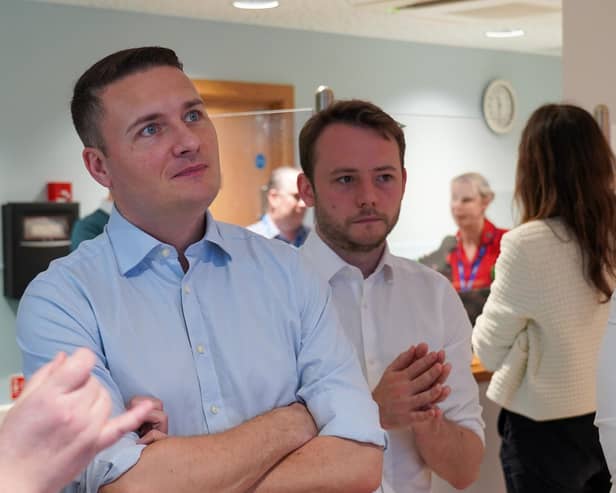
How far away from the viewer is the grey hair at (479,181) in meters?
4.62

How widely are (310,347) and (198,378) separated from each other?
20 cm

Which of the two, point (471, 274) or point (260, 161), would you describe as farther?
point (260, 161)

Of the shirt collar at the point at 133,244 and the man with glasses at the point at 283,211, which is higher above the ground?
the shirt collar at the point at 133,244

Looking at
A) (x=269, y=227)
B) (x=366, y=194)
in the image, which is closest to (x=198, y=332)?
(x=366, y=194)

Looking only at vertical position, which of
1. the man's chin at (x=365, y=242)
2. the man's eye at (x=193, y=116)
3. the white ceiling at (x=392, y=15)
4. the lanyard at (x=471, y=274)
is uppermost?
the white ceiling at (x=392, y=15)

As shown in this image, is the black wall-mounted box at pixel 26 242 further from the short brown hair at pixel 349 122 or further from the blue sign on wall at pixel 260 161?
the short brown hair at pixel 349 122

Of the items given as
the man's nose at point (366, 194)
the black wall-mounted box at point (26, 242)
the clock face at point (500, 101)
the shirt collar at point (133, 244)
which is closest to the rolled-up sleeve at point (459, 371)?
the man's nose at point (366, 194)

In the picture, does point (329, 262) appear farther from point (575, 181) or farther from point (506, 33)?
point (506, 33)

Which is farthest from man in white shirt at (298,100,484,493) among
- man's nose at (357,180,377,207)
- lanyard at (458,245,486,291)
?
lanyard at (458,245,486,291)

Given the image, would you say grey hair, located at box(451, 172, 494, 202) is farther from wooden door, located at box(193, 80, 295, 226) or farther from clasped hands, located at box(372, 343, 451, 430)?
clasped hands, located at box(372, 343, 451, 430)

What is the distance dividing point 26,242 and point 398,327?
3968 millimetres

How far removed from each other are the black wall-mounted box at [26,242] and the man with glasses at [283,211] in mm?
1598

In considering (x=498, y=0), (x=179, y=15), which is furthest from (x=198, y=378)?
(x=179, y=15)

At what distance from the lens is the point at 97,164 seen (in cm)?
171
